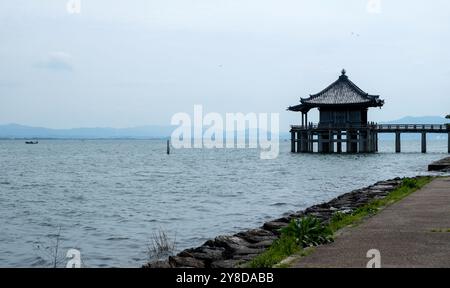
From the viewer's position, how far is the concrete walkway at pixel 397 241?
876 cm

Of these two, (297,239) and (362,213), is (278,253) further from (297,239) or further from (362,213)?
(362,213)

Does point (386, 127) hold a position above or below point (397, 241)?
above

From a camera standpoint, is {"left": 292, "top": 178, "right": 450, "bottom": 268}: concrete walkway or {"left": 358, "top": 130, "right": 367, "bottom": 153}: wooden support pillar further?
{"left": 358, "top": 130, "right": 367, "bottom": 153}: wooden support pillar

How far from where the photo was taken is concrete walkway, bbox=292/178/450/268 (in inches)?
345

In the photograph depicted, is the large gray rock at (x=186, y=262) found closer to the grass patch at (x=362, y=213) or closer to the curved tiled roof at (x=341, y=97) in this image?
the grass patch at (x=362, y=213)

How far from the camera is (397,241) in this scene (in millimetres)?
10391

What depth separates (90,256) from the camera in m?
15.0

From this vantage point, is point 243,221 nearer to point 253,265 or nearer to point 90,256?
point 90,256

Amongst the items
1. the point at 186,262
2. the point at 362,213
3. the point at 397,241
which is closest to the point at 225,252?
the point at 186,262


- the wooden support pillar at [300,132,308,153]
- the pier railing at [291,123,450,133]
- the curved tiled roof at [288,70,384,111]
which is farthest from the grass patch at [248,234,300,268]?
the wooden support pillar at [300,132,308,153]

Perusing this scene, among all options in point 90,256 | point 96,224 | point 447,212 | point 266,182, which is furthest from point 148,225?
point 266,182

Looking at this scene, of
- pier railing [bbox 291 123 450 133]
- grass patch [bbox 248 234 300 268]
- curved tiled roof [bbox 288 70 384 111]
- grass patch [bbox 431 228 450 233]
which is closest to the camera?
grass patch [bbox 248 234 300 268]

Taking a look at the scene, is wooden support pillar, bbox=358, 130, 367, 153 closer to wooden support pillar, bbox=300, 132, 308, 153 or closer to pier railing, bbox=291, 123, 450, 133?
pier railing, bbox=291, 123, 450, 133

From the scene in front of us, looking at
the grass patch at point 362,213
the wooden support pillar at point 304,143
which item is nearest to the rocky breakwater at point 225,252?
the grass patch at point 362,213
